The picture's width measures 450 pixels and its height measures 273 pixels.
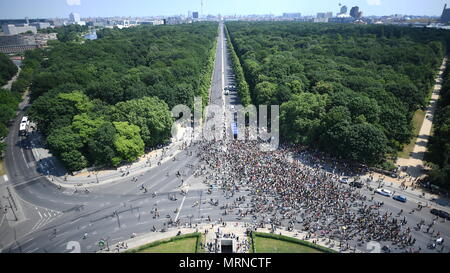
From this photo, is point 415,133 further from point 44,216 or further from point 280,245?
point 44,216

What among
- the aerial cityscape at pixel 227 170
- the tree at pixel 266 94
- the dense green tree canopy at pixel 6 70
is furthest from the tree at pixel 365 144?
the dense green tree canopy at pixel 6 70

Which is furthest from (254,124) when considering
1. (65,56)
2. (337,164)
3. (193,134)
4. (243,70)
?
(65,56)

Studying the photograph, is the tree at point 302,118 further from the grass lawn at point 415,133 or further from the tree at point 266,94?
the grass lawn at point 415,133

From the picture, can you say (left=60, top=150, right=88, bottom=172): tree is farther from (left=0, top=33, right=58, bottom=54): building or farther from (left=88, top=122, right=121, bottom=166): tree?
(left=0, top=33, right=58, bottom=54): building
